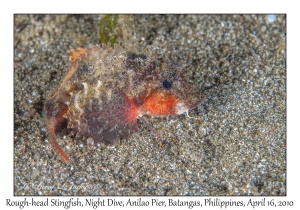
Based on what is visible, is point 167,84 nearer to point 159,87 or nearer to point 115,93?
Answer: point 159,87

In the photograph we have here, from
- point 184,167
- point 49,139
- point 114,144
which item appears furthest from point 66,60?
point 184,167

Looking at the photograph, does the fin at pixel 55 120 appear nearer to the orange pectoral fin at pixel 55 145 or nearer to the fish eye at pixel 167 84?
the orange pectoral fin at pixel 55 145

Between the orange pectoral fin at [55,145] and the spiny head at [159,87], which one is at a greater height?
the spiny head at [159,87]

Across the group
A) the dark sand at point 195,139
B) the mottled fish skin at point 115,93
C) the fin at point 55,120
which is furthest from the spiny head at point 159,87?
the fin at point 55,120

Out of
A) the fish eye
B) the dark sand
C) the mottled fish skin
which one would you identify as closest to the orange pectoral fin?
the mottled fish skin

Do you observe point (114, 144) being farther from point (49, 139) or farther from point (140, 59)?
point (140, 59)

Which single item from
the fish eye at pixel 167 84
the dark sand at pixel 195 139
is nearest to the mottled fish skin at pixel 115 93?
the fish eye at pixel 167 84

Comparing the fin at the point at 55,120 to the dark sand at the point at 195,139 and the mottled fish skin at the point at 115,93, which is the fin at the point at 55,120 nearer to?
the mottled fish skin at the point at 115,93

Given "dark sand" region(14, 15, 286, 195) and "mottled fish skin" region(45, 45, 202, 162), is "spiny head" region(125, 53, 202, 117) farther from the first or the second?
"dark sand" region(14, 15, 286, 195)
